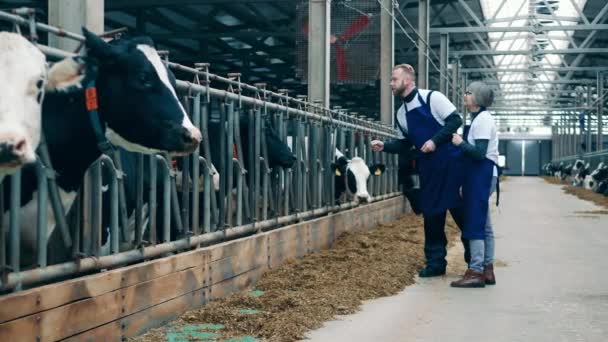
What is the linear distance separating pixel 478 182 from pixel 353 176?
4.56 metres

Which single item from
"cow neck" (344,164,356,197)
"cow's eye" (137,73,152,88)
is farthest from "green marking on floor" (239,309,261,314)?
"cow neck" (344,164,356,197)

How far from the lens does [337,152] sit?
1223 cm

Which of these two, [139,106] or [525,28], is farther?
[525,28]

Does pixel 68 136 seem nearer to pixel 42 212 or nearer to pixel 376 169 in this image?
pixel 42 212

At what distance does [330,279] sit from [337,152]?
5.14 metres

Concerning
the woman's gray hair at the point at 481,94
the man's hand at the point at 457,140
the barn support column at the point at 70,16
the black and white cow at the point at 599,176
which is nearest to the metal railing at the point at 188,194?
the barn support column at the point at 70,16

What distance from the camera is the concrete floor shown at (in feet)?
17.9

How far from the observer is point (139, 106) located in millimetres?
4371

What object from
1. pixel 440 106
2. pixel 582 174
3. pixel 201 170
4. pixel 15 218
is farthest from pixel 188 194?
pixel 582 174

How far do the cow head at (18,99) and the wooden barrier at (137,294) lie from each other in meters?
0.84

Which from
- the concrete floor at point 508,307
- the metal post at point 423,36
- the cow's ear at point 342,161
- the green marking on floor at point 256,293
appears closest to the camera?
the concrete floor at point 508,307

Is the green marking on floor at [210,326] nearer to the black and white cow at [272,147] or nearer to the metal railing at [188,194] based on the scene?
the metal railing at [188,194]

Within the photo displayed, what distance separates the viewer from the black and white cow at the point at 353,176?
11.6m

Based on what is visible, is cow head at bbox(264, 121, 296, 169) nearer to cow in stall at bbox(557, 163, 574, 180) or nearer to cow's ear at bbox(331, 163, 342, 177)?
cow's ear at bbox(331, 163, 342, 177)
